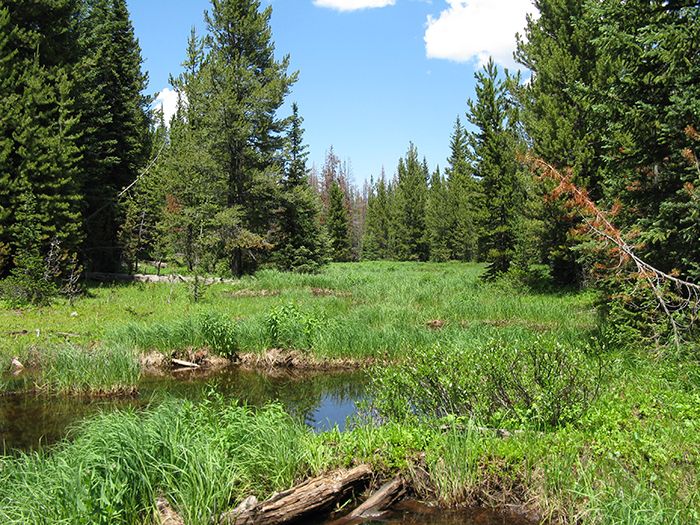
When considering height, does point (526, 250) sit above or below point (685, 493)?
above

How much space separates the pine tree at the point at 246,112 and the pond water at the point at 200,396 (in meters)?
15.9

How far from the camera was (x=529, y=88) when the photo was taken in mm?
22547

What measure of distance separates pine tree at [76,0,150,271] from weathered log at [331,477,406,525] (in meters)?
22.8

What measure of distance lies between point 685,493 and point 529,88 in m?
20.8

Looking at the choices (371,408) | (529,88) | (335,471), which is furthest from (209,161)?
(335,471)

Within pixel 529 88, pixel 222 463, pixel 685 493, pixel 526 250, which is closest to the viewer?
pixel 685 493

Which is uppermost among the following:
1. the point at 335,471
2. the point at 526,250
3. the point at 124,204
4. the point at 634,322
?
the point at 124,204

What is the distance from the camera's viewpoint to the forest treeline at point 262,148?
31.6 ft

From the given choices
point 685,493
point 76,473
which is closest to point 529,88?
point 685,493

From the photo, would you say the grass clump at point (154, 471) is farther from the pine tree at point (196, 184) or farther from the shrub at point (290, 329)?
the pine tree at point (196, 184)

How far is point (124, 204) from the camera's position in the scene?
1077 inches

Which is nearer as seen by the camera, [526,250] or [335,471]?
[335,471]

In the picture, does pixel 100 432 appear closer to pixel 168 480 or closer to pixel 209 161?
pixel 168 480

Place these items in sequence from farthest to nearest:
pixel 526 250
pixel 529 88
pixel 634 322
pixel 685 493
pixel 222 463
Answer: pixel 526 250, pixel 529 88, pixel 634 322, pixel 222 463, pixel 685 493
